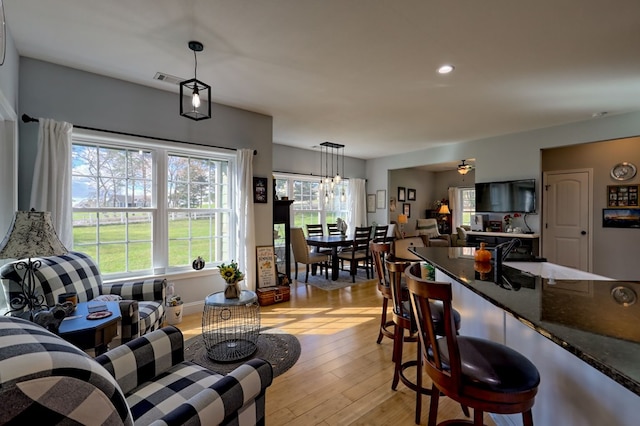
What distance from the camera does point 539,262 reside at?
2406 mm

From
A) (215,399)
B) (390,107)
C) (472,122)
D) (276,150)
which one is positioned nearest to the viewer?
(215,399)

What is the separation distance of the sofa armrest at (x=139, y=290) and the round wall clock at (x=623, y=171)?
6.62 m

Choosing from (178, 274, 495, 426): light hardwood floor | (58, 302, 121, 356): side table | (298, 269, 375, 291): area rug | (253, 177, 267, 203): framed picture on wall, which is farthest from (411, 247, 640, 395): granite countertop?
(298, 269, 375, 291): area rug

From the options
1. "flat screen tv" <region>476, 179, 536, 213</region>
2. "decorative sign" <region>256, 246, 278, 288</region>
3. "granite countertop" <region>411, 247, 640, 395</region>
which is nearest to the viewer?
"granite countertop" <region>411, 247, 640, 395</region>

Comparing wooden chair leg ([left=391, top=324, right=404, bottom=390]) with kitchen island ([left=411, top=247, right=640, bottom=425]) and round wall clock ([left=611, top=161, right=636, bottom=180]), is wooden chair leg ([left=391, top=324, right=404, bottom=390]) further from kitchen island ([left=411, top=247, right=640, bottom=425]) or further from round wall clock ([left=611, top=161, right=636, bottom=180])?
round wall clock ([left=611, top=161, right=636, bottom=180])

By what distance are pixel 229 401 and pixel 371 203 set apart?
7.16 m

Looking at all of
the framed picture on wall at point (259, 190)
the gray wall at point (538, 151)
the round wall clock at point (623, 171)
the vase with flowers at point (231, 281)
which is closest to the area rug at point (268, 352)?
the vase with flowers at point (231, 281)

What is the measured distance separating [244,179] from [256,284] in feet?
4.84

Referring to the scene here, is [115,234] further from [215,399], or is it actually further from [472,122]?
[472,122]

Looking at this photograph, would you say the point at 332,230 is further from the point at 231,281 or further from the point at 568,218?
the point at 568,218

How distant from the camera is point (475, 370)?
1240 mm

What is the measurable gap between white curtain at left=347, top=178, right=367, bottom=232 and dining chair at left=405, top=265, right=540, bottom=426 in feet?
20.4

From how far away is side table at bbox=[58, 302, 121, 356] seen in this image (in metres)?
1.76

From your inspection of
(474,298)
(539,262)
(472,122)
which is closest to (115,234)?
(474,298)
